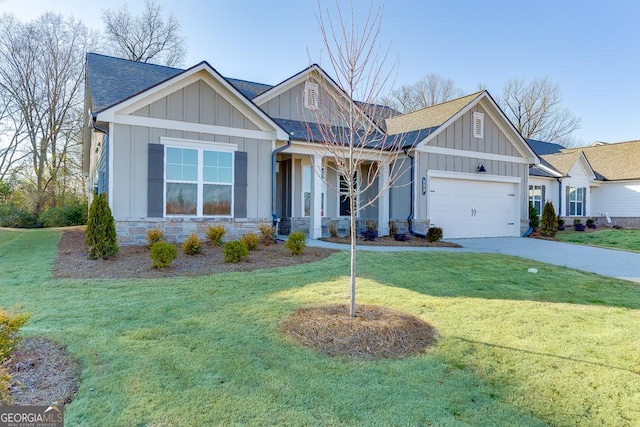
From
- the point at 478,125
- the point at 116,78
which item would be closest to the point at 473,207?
the point at 478,125

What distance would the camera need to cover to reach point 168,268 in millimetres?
7086

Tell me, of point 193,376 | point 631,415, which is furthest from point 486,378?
point 193,376

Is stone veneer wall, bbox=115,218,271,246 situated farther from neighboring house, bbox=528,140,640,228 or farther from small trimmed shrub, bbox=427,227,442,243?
neighboring house, bbox=528,140,640,228

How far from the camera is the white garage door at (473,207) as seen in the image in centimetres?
1316

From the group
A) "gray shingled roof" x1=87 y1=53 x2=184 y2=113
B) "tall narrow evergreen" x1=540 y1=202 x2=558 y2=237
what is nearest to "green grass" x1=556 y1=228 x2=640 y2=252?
"tall narrow evergreen" x1=540 y1=202 x2=558 y2=237

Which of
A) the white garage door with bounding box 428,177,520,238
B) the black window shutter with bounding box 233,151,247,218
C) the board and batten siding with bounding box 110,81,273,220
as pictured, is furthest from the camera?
the white garage door with bounding box 428,177,520,238

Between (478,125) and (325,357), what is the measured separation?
42.0 ft

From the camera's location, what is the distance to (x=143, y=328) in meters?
3.93

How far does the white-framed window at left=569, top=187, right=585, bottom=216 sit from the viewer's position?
2064cm

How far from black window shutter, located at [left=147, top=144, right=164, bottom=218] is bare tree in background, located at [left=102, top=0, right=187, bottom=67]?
949 inches

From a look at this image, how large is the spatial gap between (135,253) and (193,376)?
20.7 feet

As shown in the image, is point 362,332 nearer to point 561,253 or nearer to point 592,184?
point 561,253

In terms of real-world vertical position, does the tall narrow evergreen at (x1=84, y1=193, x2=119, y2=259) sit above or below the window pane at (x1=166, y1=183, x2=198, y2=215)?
below

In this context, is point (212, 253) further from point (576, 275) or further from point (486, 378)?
point (576, 275)
